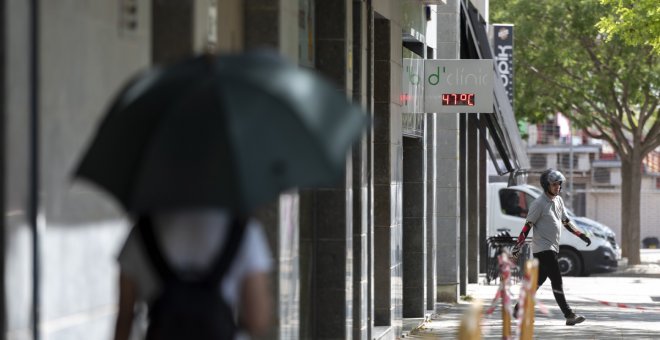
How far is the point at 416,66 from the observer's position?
17.8 metres

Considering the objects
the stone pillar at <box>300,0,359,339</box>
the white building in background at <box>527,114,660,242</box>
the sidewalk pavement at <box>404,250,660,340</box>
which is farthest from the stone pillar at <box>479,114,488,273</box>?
the white building in background at <box>527,114,660,242</box>

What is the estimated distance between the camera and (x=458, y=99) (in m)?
18.6

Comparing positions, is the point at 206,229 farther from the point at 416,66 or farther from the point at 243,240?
the point at 416,66

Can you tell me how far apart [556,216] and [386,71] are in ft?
9.04

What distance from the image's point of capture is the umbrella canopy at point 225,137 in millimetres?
4340

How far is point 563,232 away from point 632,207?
610 centimetres

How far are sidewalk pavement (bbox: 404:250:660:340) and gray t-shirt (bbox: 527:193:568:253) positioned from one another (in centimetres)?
92

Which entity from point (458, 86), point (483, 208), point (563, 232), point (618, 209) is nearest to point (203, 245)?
point (458, 86)

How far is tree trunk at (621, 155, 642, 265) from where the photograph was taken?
35031 mm

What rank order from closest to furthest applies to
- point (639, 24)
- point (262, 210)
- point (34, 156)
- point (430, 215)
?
point (34, 156), point (262, 210), point (430, 215), point (639, 24)

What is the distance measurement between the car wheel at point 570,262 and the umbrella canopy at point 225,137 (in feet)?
88.0

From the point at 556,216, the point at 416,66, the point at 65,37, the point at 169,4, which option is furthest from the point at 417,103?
the point at 65,37

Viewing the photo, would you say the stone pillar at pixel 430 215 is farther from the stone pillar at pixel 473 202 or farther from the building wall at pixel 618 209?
the building wall at pixel 618 209

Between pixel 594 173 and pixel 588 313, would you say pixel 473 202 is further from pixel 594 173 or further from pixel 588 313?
pixel 594 173
